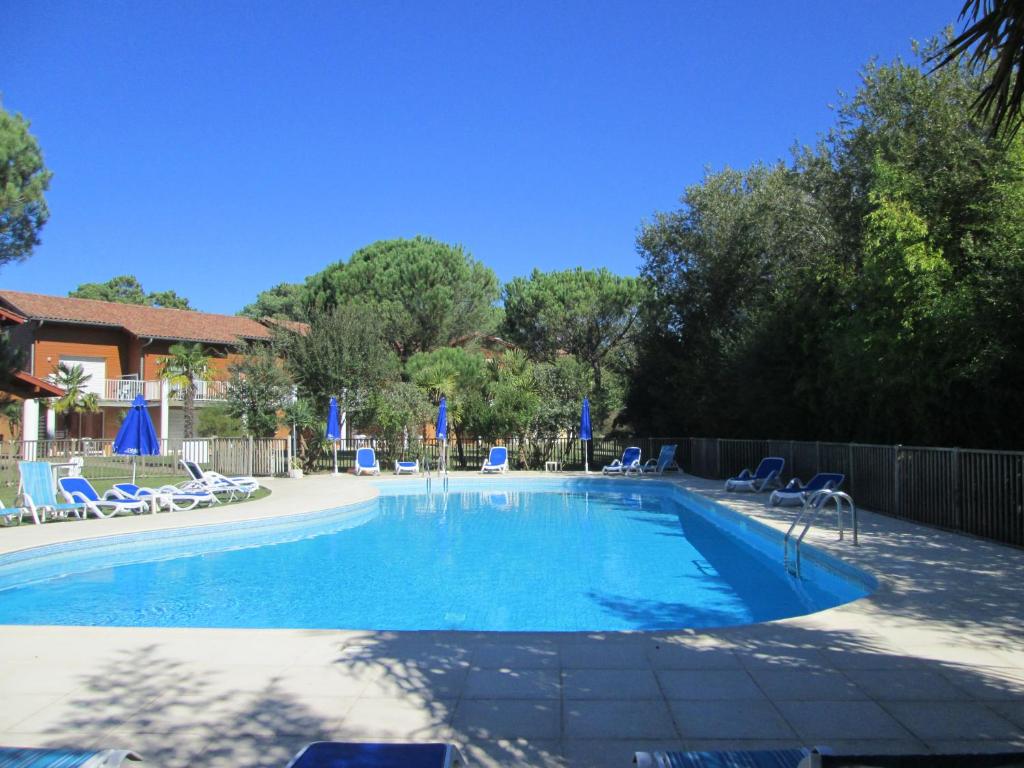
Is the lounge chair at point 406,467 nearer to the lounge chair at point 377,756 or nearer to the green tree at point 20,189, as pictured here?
the green tree at point 20,189

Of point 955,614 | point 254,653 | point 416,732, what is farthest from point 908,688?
point 254,653

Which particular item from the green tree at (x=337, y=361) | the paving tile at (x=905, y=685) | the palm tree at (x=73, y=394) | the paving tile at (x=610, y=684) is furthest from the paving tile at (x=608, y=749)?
the palm tree at (x=73, y=394)

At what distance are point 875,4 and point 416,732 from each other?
1151cm

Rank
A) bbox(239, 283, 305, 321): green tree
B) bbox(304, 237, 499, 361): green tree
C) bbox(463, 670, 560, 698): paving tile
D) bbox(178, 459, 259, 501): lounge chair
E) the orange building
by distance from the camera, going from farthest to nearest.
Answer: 1. bbox(239, 283, 305, 321): green tree
2. bbox(304, 237, 499, 361): green tree
3. the orange building
4. bbox(178, 459, 259, 501): lounge chair
5. bbox(463, 670, 560, 698): paving tile

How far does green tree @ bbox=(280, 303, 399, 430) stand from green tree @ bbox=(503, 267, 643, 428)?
8.68m

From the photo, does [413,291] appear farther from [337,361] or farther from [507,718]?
[507,718]

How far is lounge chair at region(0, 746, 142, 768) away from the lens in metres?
2.39

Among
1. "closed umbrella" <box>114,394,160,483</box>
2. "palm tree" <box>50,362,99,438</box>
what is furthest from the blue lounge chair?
"palm tree" <box>50,362,99,438</box>

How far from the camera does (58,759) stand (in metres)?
2.44

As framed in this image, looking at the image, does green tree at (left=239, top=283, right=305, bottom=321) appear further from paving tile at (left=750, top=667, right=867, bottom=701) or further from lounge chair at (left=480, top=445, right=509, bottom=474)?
paving tile at (left=750, top=667, right=867, bottom=701)

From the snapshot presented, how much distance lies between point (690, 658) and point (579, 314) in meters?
26.2

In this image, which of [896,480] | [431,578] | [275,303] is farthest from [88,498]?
[275,303]

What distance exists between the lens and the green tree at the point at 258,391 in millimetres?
21312

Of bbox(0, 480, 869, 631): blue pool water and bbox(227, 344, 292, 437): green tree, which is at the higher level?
bbox(227, 344, 292, 437): green tree
